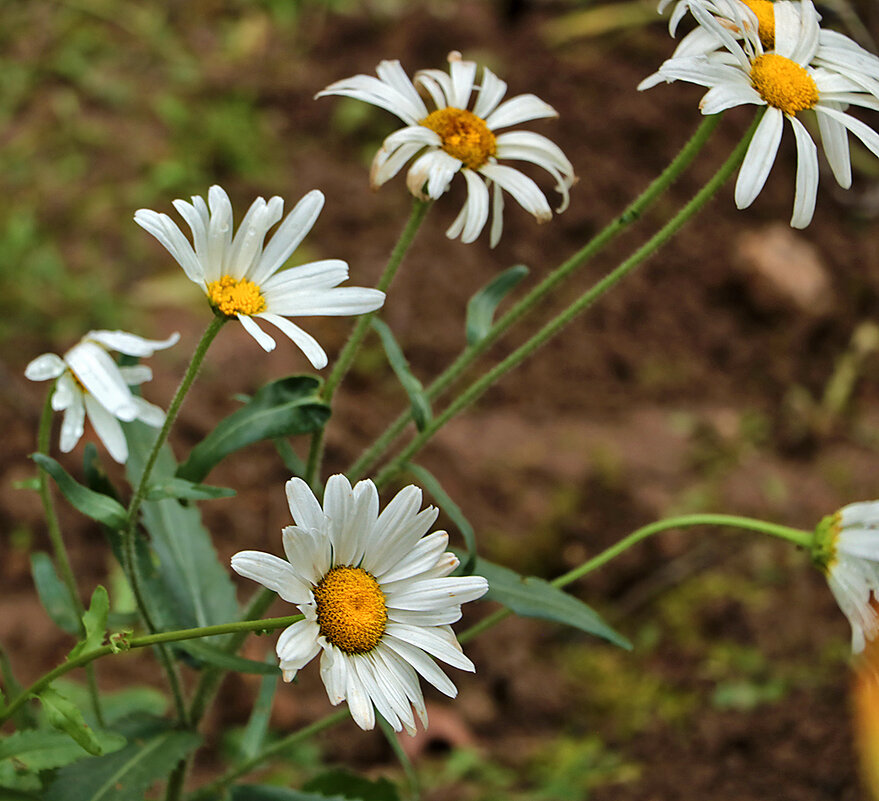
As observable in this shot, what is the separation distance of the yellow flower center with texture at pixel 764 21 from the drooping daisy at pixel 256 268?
0.58 meters

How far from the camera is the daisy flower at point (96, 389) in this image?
105 centimetres

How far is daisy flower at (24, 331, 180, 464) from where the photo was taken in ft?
3.46

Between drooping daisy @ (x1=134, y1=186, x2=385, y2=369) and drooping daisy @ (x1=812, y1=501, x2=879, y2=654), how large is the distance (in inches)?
22.4

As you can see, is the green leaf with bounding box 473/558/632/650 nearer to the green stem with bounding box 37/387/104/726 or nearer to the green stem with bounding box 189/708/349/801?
the green stem with bounding box 189/708/349/801

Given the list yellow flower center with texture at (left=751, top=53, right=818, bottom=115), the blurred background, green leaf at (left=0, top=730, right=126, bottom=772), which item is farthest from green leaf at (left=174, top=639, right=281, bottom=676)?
yellow flower center with texture at (left=751, top=53, right=818, bottom=115)

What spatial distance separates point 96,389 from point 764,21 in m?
0.90

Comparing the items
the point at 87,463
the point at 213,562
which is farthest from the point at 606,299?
the point at 87,463

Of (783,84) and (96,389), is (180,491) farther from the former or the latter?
(783,84)

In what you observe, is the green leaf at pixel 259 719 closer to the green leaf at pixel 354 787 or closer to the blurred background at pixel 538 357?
the green leaf at pixel 354 787

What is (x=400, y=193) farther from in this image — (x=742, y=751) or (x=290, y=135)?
(x=742, y=751)

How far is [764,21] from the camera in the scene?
1.19 m

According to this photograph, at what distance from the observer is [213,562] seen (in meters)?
1.47

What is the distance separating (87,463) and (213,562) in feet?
0.94

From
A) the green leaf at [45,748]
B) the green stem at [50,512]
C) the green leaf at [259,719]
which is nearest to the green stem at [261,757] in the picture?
the green leaf at [259,719]
